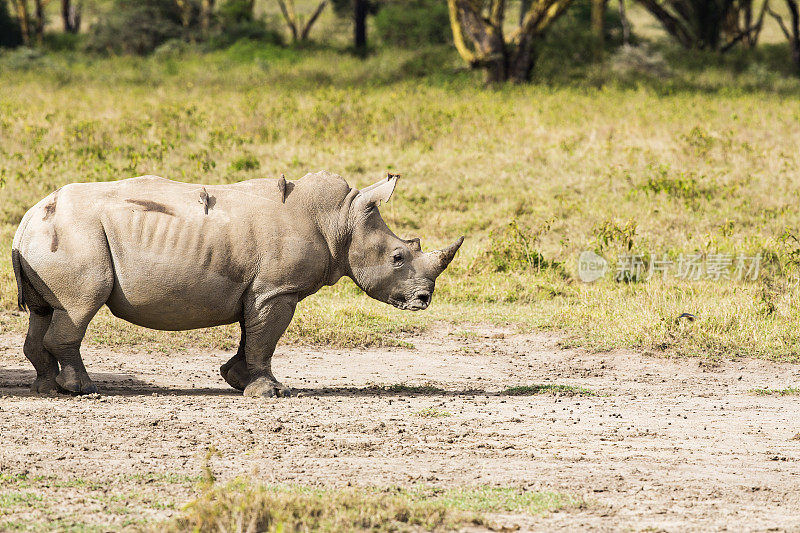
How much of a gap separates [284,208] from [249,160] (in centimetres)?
921

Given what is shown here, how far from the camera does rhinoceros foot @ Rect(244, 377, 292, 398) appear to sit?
753 centimetres

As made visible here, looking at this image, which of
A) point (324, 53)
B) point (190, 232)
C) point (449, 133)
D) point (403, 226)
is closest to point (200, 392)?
point (190, 232)

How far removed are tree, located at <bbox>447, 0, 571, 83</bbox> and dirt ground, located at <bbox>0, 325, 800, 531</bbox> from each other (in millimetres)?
17056

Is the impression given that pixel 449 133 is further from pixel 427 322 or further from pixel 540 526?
pixel 540 526

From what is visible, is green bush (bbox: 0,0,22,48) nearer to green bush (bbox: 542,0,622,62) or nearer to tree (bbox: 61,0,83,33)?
tree (bbox: 61,0,83,33)

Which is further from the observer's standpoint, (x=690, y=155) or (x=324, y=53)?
(x=324, y=53)

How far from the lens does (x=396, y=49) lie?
112ft

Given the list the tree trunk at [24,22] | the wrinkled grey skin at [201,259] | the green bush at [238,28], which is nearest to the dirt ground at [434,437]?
the wrinkled grey skin at [201,259]

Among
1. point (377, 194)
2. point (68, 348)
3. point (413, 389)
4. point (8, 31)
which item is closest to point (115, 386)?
point (68, 348)

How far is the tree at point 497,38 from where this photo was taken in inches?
998

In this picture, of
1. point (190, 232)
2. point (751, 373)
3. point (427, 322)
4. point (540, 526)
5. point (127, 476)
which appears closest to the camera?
point (540, 526)

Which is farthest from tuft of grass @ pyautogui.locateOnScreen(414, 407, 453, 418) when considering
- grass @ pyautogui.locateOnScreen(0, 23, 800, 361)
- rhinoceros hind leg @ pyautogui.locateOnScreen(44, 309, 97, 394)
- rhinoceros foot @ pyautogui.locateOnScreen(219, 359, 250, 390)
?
grass @ pyautogui.locateOnScreen(0, 23, 800, 361)

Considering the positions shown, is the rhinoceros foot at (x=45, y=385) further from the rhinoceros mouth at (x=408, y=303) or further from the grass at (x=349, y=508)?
the grass at (x=349, y=508)

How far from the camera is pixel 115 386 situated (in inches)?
319
